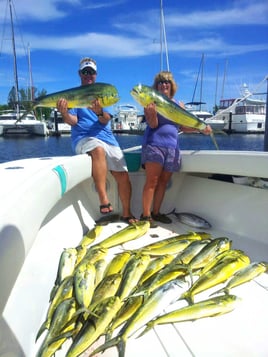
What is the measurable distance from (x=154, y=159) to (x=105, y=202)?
0.73m

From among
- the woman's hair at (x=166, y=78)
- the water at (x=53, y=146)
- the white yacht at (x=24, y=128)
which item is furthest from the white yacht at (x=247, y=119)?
the woman's hair at (x=166, y=78)

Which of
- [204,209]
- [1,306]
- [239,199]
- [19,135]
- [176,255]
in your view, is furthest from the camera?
[19,135]

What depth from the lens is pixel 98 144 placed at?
3.72 metres

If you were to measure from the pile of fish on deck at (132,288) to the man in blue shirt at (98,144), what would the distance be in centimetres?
83

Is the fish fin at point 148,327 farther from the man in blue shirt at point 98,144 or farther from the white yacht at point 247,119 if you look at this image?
the white yacht at point 247,119

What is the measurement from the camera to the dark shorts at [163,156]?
3625mm

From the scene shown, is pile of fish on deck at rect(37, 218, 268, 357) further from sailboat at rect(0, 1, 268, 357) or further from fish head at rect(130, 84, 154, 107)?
fish head at rect(130, 84, 154, 107)

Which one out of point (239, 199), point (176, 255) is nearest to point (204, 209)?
point (239, 199)

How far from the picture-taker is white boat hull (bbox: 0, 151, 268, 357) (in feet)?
5.66

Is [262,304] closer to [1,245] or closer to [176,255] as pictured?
[176,255]

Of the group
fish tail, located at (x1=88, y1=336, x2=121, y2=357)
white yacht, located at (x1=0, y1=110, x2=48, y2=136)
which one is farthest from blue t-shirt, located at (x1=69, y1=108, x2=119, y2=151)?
white yacht, located at (x1=0, y1=110, x2=48, y2=136)

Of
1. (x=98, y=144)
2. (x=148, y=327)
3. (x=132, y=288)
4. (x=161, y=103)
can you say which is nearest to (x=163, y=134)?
(x=161, y=103)

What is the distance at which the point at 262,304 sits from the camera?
2.24 meters

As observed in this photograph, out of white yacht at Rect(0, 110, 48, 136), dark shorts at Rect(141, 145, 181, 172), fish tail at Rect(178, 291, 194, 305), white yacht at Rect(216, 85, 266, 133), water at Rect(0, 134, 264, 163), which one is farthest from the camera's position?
white yacht at Rect(216, 85, 266, 133)
